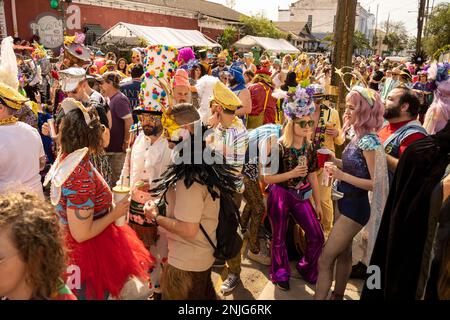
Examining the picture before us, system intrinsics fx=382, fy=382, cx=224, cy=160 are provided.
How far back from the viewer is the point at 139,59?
8.99m

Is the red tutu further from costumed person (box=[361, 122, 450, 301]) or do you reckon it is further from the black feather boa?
costumed person (box=[361, 122, 450, 301])

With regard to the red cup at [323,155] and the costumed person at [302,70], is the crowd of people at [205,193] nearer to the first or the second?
the red cup at [323,155]

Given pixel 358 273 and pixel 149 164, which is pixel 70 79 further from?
pixel 358 273

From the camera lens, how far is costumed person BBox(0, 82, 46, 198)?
3033 millimetres

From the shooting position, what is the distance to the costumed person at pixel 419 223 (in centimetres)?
185

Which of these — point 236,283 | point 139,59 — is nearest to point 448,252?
point 236,283

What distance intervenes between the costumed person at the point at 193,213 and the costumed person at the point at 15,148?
4.17ft

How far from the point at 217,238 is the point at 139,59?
7.38m

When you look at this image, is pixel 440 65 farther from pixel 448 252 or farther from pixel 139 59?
pixel 139 59

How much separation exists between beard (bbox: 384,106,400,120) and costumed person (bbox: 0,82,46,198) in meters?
3.04

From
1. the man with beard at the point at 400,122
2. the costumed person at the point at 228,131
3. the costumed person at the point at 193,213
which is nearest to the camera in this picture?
the costumed person at the point at 193,213

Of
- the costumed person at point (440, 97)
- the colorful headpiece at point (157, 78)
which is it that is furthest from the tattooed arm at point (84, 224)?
the costumed person at point (440, 97)

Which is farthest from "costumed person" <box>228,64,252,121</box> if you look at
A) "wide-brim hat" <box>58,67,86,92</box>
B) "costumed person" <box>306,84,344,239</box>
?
"wide-brim hat" <box>58,67,86,92</box>

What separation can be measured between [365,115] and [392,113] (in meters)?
0.27
